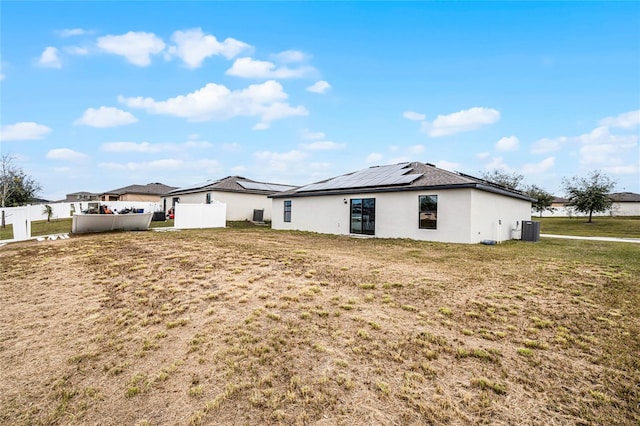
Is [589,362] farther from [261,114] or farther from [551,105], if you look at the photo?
[261,114]

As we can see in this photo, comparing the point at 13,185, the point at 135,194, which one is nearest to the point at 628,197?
the point at 135,194

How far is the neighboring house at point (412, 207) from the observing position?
485 inches

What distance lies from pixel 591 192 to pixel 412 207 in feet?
93.0

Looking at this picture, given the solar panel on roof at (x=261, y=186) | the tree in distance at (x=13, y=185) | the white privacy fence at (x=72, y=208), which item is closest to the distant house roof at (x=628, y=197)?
the solar panel on roof at (x=261, y=186)

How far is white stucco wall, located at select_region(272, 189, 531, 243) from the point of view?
481 inches

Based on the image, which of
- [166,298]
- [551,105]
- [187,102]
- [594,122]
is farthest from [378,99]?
[166,298]

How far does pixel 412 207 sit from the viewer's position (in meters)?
13.6

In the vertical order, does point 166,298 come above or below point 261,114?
below

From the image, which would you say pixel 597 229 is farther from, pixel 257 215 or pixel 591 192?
pixel 257 215

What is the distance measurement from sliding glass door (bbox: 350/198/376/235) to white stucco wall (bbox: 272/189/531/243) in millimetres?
236

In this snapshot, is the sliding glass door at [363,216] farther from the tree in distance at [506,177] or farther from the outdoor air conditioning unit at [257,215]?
the tree in distance at [506,177]

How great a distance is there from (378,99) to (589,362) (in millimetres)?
17814

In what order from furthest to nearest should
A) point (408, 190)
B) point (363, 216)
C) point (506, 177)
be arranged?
1. point (506, 177)
2. point (363, 216)
3. point (408, 190)

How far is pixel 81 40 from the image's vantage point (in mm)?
12844
